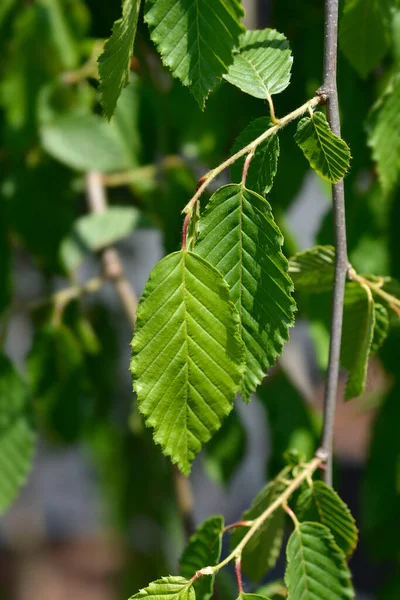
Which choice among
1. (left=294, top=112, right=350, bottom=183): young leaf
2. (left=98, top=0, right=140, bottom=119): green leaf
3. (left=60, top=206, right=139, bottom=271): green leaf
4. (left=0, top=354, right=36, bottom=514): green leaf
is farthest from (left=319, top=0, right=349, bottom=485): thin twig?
(left=60, top=206, right=139, bottom=271): green leaf

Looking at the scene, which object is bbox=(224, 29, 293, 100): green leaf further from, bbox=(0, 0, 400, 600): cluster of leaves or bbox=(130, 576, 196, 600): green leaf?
bbox=(130, 576, 196, 600): green leaf

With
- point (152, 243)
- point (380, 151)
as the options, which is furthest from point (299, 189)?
point (152, 243)

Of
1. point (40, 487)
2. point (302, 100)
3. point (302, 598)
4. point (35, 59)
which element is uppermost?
point (35, 59)

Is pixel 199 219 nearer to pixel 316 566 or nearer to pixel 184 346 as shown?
pixel 184 346

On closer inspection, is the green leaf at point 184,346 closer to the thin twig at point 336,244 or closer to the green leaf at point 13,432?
the thin twig at point 336,244

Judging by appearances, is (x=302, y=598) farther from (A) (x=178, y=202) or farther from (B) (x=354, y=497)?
(B) (x=354, y=497)
